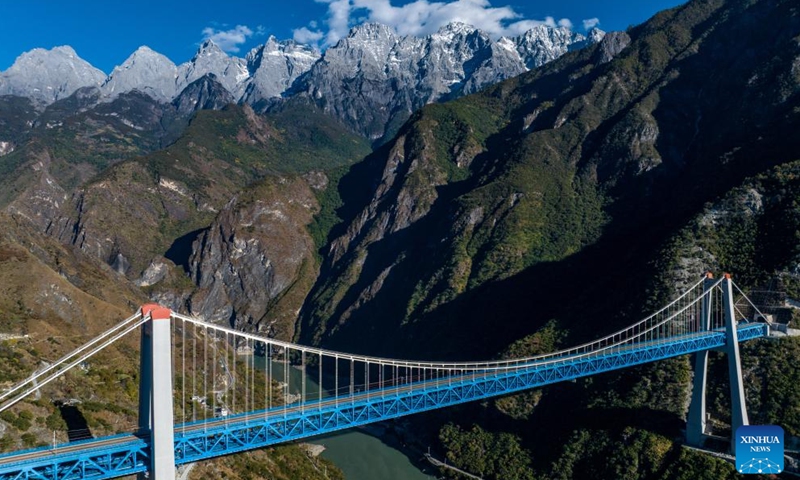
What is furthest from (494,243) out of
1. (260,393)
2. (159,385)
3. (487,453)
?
(159,385)

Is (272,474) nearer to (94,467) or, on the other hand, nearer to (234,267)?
(94,467)

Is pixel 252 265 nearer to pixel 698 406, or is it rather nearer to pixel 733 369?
pixel 698 406

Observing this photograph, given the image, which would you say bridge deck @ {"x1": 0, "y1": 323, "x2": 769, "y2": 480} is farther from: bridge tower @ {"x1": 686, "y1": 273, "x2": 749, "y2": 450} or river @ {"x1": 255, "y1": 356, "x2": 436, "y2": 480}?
river @ {"x1": 255, "y1": 356, "x2": 436, "y2": 480}

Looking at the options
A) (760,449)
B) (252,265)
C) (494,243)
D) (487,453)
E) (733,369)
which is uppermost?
(252,265)

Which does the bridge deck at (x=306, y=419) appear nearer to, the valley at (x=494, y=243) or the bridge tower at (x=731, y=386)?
the bridge tower at (x=731, y=386)

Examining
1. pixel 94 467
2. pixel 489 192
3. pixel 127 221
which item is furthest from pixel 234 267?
pixel 94 467

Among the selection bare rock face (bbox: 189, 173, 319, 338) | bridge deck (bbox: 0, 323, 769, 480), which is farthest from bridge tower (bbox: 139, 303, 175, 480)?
bare rock face (bbox: 189, 173, 319, 338)

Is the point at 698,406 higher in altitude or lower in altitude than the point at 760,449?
higher
